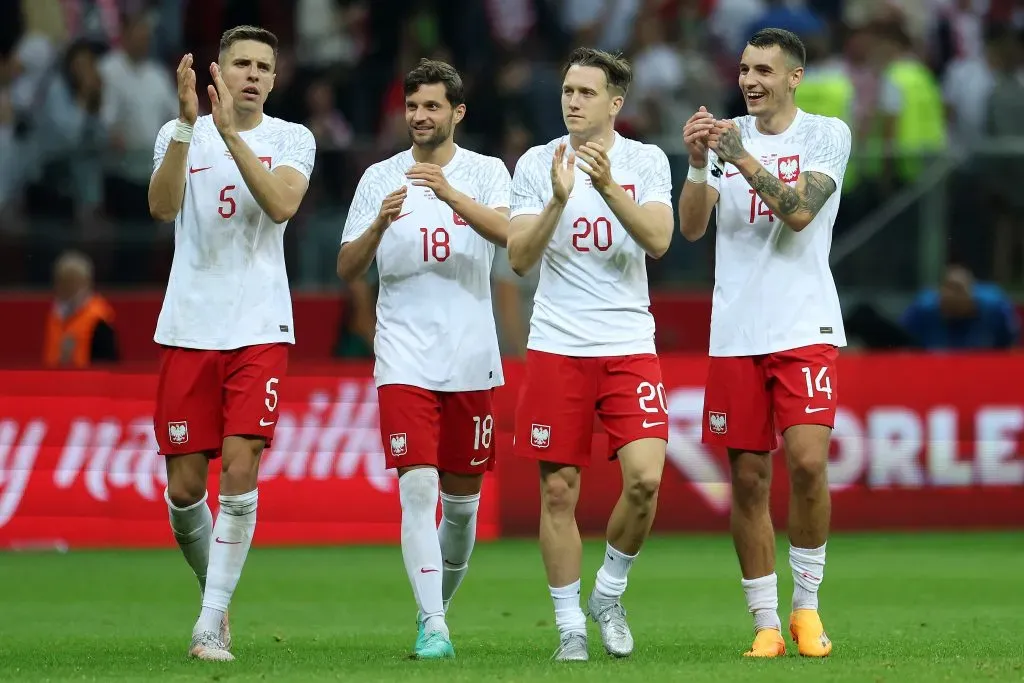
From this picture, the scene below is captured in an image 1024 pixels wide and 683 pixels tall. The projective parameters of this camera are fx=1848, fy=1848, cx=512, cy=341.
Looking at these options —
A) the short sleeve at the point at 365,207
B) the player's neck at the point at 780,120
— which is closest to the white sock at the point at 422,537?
the short sleeve at the point at 365,207

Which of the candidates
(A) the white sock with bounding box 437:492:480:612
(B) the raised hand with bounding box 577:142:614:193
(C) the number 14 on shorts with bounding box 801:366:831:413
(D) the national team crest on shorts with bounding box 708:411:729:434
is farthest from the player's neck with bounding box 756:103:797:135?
(A) the white sock with bounding box 437:492:480:612

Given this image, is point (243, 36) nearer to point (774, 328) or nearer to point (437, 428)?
point (437, 428)

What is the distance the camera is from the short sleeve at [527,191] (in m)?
8.81

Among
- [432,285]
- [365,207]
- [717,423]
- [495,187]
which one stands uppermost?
[495,187]

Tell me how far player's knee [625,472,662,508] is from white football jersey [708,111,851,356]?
2.52ft

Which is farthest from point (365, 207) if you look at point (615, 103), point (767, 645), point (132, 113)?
point (132, 113)

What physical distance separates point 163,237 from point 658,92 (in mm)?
5396

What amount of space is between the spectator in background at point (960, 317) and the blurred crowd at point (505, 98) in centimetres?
51

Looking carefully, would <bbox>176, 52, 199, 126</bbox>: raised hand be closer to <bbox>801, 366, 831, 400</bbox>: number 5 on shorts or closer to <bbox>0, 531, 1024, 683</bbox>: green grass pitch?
<bbox>0, 531, 1024, 683</bbox>: green grass pitch

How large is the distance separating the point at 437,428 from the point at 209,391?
1.15m

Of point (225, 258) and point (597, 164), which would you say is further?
point (225, 258)

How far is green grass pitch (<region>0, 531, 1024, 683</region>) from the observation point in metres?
8.21

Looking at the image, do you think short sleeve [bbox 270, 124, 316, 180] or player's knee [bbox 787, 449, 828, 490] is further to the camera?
short sleeve [bbox 270, 124, 316, 180]

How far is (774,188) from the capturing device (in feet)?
28.2
